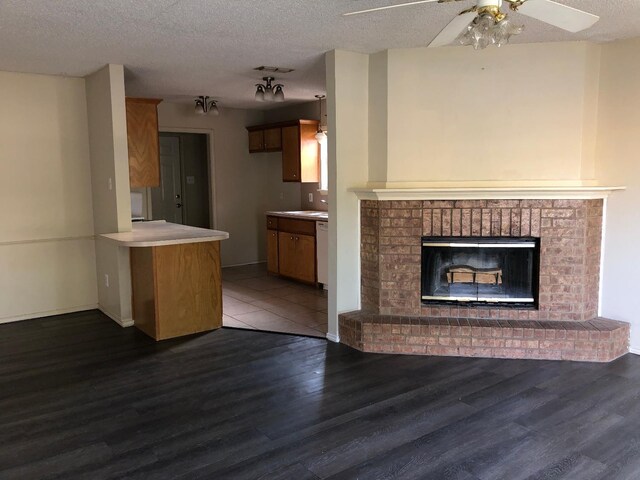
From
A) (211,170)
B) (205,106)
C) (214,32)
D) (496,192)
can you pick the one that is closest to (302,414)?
(496,192)

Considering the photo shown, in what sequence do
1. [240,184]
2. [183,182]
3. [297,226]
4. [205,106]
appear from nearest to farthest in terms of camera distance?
[205,106] < [297,226] < [240,184] < [183,182]

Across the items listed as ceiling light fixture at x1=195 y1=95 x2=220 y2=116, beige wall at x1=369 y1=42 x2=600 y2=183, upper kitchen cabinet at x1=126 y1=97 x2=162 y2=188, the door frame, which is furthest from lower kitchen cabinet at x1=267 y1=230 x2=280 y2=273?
beige wall at x1=369 y1=42 x2=600 y2=183

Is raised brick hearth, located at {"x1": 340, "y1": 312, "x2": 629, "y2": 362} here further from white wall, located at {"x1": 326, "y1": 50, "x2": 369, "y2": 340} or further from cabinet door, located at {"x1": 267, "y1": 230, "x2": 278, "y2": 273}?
cabinet door, located at {"x1": 267, "y1": 230, "x2": 278, "y2": 273}

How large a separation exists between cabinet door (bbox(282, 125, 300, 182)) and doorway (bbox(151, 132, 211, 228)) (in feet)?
4.24

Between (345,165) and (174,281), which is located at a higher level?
(345,165)

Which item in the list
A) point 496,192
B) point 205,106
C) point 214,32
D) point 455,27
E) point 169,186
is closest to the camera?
point 455,27

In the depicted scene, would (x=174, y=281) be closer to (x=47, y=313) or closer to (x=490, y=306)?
(x=47, y=313)

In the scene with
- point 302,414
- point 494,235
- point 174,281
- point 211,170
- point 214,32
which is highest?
point 214,32

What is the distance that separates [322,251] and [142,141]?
7.43 feet

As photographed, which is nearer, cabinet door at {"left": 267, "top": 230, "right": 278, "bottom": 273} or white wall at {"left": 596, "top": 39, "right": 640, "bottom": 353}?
white wall at {"left": 596, "top": 39, "right": 640, "bottom": 353}

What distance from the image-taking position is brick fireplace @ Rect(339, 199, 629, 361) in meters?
3.70

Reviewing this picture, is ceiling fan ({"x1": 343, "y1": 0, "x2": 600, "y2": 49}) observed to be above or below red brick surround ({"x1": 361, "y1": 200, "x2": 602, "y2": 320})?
above

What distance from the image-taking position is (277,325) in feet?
15.1

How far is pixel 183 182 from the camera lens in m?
7.82
